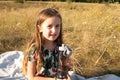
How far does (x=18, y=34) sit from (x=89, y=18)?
5.16ft

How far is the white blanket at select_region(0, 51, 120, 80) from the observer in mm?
3977

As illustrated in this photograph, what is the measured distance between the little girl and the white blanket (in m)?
0.66

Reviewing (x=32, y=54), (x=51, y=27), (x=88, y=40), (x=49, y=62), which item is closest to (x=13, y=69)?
(x=49, y=62)

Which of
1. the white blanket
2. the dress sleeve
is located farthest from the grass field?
the dress sleeve

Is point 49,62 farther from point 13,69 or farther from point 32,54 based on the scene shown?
point 13,69

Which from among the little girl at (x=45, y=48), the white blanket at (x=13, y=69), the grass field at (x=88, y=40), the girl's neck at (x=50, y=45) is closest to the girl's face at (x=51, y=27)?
the little girl at (x=45, y=48)

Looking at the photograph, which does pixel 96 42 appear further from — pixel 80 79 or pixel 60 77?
pixel 60 77

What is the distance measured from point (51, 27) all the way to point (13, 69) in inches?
51.7

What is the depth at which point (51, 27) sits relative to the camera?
304cm

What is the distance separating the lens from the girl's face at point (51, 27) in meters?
3.03

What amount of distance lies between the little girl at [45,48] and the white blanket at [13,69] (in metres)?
0.66

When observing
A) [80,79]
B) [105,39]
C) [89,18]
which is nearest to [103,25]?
[105,39]

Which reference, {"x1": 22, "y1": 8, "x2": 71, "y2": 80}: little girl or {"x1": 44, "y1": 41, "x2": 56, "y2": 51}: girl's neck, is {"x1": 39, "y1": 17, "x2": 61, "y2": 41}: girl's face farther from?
{"x1": 44, "y1": 41, "x2": 56, "y2": 51}: girl's neck

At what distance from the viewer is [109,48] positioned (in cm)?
494
